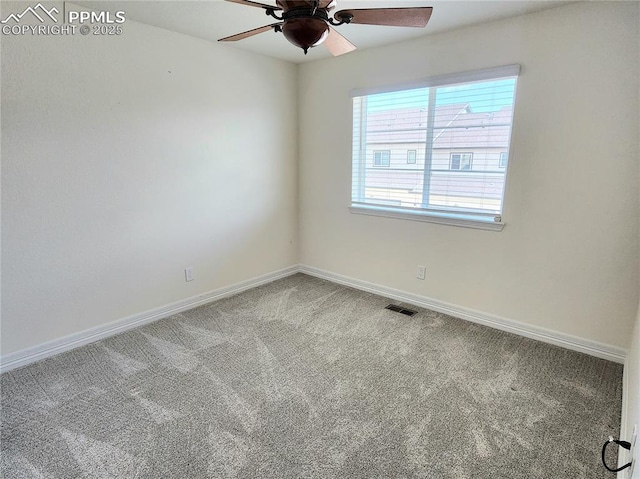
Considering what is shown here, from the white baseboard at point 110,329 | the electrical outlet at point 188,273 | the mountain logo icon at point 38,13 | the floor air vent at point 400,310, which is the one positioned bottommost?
the floor air vent at point 400,310

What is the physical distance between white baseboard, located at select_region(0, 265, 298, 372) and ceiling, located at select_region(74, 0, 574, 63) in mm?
2277

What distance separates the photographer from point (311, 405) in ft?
6.53

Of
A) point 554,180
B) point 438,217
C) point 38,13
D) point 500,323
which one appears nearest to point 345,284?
point 438,217

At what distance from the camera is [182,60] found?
9.48ft

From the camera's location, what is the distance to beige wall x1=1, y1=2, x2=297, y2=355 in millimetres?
2260

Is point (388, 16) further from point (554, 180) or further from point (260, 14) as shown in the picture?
point (554, 180)

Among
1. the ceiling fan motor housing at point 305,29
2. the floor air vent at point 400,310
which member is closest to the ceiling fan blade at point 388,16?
the ceiling fan motor housing at point 305,29

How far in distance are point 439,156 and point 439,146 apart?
8 centimetres

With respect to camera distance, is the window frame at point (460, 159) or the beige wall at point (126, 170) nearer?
the beige wall at point (126, 170)

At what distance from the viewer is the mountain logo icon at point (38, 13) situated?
209 cm

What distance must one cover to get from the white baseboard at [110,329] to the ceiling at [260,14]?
2277mm

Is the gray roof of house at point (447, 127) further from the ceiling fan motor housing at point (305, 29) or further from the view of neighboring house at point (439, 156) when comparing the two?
the ceiling fan motor housing at point (305, 29)

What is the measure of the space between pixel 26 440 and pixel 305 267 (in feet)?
9.65

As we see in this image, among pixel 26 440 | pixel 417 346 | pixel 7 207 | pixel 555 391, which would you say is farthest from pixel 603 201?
pixel 7 207
